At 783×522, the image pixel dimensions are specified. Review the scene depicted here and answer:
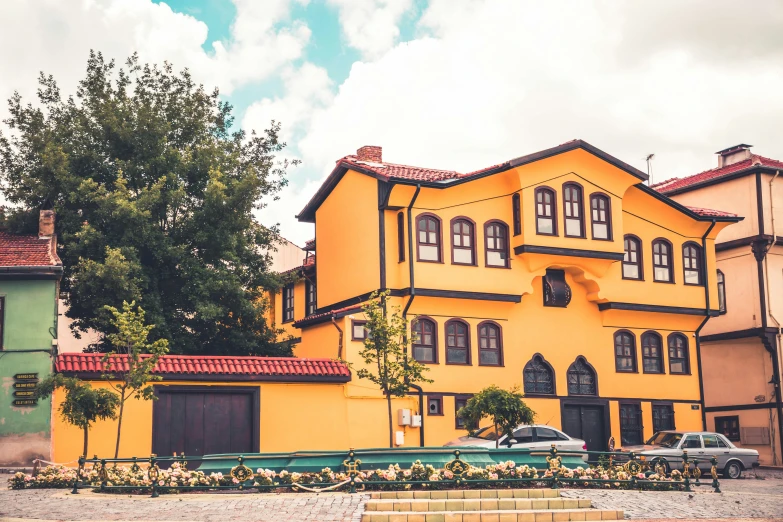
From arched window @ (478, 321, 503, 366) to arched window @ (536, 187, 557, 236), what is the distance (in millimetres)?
3402

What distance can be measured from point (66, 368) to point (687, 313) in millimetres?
20495

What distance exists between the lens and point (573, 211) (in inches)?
1249

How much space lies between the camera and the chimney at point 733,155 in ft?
124

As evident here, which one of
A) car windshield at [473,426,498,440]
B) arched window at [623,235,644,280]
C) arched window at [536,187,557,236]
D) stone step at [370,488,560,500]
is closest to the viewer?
stone step at [370,488,560,500]

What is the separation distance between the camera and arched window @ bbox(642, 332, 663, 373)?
3334cm

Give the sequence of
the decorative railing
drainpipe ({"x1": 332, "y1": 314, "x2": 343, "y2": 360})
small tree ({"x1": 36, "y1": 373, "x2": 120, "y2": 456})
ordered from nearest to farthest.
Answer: the decorative railing
small tree ({"x1": 36, "y1": 373, "x2": 120, "y2": 456})
drainpipe ({"x1": 332, "y1": 314, "x2": 343, "y2": 360})

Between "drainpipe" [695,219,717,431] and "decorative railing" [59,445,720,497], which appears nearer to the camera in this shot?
"decorative railing" [59,445,720,497]

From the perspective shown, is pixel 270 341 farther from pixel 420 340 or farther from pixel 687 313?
pixel 687 313

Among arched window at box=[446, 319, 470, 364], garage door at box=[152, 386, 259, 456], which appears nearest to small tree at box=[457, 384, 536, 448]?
arched window at box=[446, 319, 470, 364]

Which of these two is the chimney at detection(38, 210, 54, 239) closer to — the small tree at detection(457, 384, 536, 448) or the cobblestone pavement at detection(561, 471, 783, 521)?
the small tree at detection(457, 384, 536, 448)

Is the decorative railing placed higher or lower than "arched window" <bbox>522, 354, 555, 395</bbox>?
lower

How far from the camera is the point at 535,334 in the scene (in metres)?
31.5

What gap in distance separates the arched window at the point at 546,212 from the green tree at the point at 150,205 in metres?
9.01

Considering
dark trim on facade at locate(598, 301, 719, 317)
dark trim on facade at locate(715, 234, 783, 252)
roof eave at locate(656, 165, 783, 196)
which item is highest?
roof eave at locate(656, 165, 783, 196)
